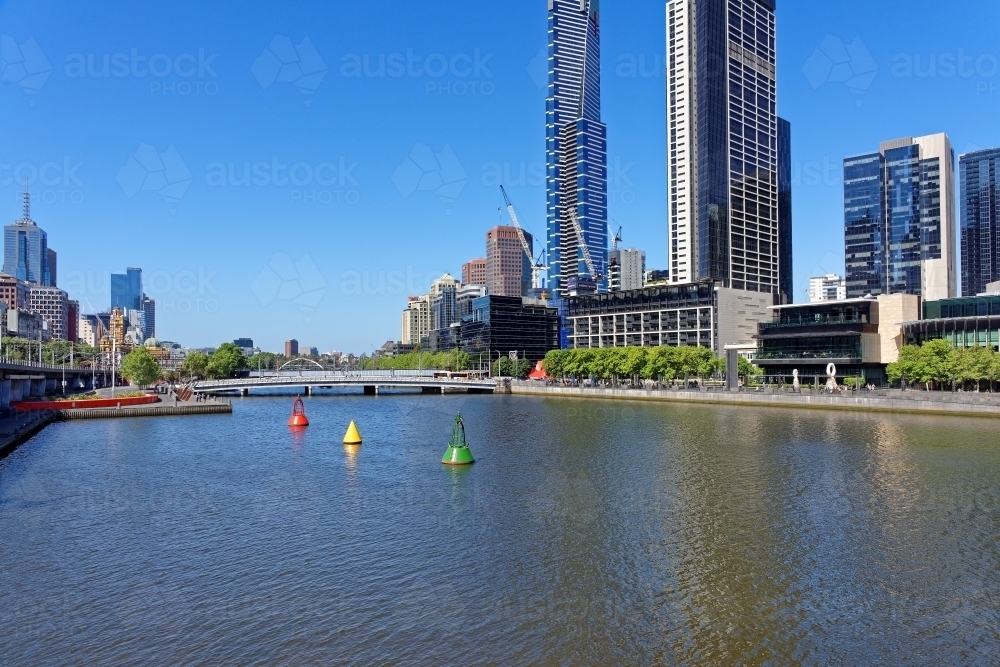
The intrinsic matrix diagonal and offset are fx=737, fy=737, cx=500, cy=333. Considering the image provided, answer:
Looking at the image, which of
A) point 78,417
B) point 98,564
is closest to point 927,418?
point 98,564

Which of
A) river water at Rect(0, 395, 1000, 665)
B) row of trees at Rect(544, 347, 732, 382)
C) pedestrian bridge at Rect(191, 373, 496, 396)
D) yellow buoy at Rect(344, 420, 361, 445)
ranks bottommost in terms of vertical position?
river water at Rect(0, 395, 1000, 665)

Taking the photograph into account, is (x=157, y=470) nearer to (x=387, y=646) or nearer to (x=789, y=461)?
(x=387, y=646)

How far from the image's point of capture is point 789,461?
5194 centimetres

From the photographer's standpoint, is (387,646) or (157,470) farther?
(157,470)

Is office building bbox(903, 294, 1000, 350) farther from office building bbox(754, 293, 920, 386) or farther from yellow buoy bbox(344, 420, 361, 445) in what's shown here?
yellow buoy bbox(344, 420, 361, 445)

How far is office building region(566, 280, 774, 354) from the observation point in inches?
6727

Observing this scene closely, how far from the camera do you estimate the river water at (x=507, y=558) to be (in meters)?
20.9

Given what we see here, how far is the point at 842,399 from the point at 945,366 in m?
14.5

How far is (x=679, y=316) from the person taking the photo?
6978 inches

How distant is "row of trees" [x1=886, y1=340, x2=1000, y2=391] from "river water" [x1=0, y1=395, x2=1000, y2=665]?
1697 inches

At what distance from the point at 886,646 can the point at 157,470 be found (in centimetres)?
4567

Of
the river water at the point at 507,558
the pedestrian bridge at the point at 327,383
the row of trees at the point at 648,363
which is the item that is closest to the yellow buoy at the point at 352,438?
the river water at the point at 507,558

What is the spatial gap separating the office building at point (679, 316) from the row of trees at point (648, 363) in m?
20.4

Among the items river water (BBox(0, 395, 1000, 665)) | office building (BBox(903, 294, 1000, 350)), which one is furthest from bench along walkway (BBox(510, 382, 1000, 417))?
river water (BBox(0, 395, 1000, 665))
